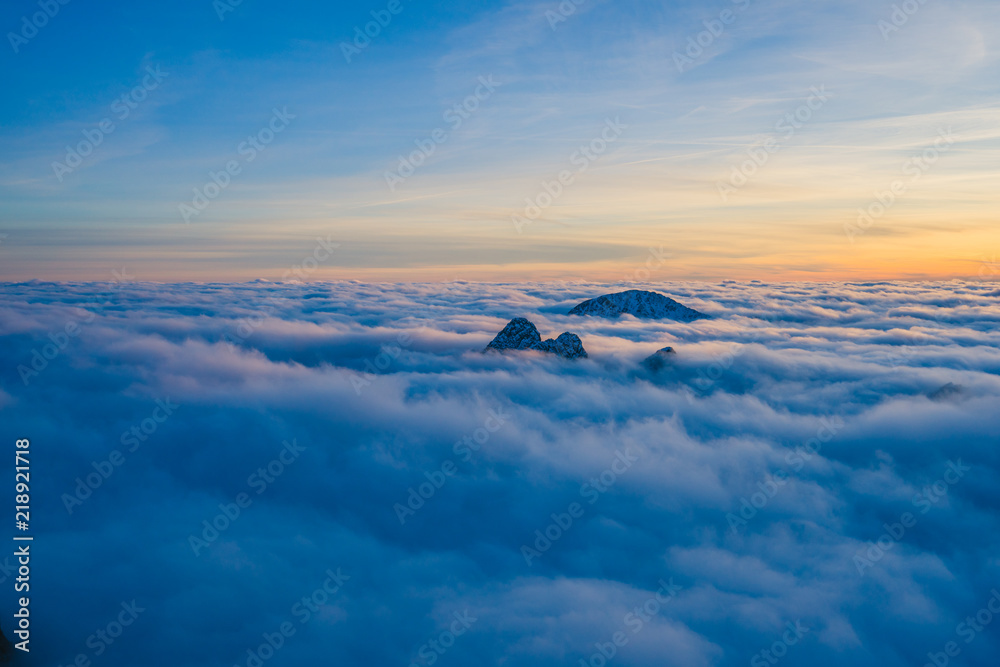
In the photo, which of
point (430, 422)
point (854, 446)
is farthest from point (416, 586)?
point (854, 446)

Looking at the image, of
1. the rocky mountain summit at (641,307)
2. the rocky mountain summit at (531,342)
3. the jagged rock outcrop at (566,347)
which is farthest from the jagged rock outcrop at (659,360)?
the rocky mountain summit at (641,307)

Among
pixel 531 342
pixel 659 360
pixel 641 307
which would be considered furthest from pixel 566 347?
pixel 641 307

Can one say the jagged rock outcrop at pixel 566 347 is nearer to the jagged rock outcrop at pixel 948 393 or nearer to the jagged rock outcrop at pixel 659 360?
the jagged rock outcrop at pixel 659 360

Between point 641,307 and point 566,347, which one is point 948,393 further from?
point 641,307

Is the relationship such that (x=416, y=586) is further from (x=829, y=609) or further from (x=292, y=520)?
(x=829, y=609)

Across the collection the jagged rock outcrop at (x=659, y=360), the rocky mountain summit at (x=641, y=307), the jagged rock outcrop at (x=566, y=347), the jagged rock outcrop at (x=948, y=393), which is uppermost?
the rocky mountain summit at (x=641, y=307)

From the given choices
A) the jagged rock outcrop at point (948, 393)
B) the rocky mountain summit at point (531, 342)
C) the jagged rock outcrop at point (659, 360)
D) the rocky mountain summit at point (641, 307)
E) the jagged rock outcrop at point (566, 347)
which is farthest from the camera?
the rocky mountain summit at point (641, 307)

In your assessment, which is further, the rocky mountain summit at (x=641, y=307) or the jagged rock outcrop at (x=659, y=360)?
the rocky mountain summit at (x=641, y=307)
